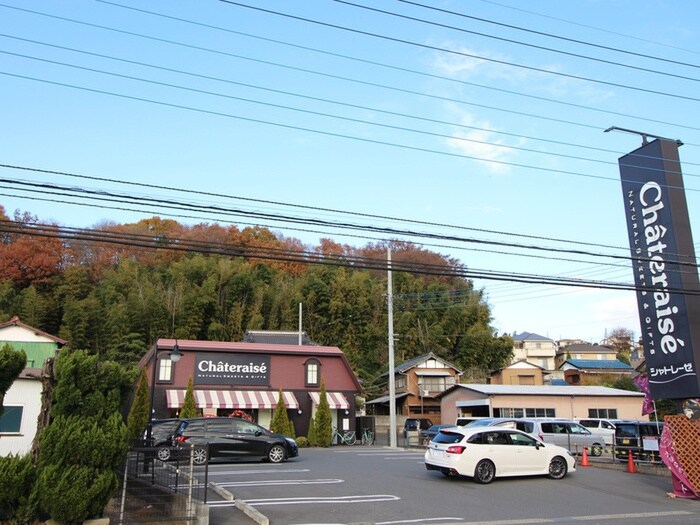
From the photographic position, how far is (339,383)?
3562 centimetres

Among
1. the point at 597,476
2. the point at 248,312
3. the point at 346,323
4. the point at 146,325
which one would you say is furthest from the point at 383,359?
the point at 597,476

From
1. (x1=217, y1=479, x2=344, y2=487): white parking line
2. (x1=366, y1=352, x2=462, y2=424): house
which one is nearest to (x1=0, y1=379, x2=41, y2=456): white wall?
(x1=217, y1=479, x2=344, y2=487): white parking line

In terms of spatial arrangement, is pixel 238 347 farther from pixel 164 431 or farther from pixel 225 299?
pixel 225 299

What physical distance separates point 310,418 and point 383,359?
27369 mm

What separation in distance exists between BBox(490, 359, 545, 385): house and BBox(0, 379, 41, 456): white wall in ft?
163

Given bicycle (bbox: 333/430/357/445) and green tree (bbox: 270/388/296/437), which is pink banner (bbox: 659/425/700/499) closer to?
green tree (bbox: 270/388/296/437)

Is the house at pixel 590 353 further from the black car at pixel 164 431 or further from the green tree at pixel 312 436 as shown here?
the black car at pixel 164 431

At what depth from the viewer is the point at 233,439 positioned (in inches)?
747

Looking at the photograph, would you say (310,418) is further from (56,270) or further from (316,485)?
(56,270)

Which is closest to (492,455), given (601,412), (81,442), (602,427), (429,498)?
(429,498)

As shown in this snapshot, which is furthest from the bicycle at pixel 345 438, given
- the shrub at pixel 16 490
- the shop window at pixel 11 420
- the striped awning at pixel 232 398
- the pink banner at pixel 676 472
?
the shrub at pixel 16 490

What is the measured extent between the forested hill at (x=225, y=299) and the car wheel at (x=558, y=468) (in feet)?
83.6

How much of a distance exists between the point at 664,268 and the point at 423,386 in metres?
40.1

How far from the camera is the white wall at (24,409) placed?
594 inches
